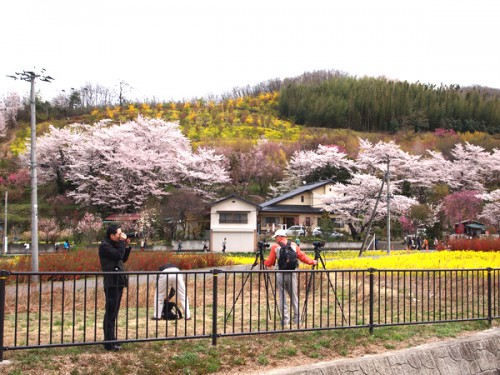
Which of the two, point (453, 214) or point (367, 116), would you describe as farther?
point (367, 116)

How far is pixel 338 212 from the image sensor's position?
2028 inches

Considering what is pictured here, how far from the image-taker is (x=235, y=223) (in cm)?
4722

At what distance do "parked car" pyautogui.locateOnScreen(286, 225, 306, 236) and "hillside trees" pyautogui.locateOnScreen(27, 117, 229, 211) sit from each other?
10.3 metres

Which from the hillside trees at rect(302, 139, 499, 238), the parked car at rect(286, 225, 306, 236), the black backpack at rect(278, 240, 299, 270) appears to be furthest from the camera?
the hillside trees at rect(302, 139, 499, 238)

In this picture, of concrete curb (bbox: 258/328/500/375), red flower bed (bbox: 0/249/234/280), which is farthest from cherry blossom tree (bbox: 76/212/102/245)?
concrete curb (bbox: 258/328/500/375)

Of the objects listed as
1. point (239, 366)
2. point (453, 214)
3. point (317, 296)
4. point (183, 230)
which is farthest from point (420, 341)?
point (453, 214)

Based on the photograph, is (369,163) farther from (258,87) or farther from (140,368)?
(258,87)

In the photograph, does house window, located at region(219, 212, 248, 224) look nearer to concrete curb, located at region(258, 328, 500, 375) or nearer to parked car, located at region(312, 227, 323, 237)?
parked car, located at region(312, 227, 323, 237)

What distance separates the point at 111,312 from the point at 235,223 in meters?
40.5

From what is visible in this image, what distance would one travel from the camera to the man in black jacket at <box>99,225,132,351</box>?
6703mm

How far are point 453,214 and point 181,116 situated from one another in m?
67.4

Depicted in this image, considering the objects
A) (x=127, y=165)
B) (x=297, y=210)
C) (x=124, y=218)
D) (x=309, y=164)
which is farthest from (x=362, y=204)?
(x=127, y=165)

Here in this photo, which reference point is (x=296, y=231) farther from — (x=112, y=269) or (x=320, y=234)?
(x=112, y=269)

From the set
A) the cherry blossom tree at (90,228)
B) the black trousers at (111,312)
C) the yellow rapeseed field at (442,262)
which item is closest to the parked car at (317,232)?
the cherry blossom tree at (90,228)
